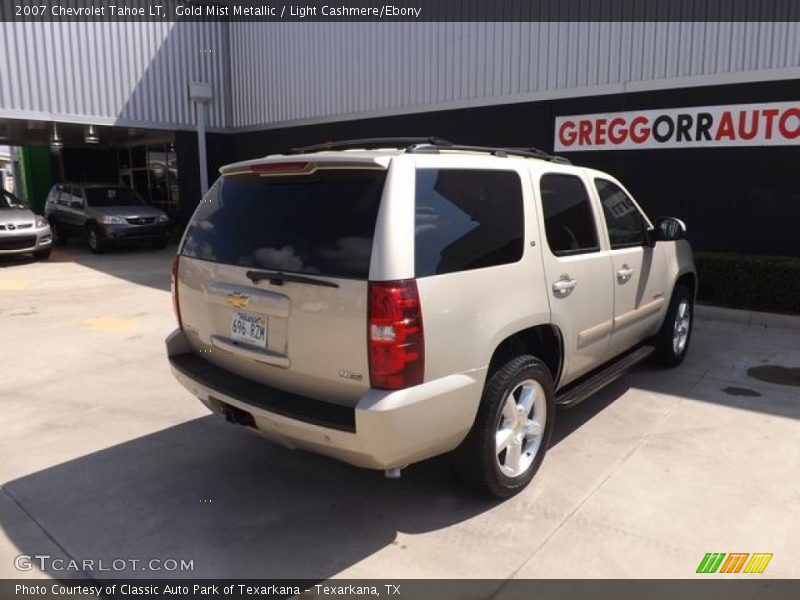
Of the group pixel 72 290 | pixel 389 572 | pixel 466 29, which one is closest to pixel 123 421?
pixel 389 572

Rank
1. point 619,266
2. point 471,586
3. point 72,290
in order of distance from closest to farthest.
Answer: point 471,586
point 619,266
point 72,290

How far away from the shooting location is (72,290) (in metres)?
10.5

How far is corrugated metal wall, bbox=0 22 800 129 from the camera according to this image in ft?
29.3

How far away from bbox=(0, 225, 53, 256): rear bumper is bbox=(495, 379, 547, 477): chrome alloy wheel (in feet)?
42.6

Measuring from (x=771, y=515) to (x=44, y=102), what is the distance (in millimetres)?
15170

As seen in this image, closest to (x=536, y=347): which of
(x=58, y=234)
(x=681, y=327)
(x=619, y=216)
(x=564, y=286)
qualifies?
(x=564, y=286)

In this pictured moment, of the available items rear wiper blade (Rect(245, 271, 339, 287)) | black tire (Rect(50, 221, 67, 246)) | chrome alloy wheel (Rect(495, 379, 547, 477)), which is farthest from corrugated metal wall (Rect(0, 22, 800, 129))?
rear wiper blade (Rect(245, 271, 339, 287))

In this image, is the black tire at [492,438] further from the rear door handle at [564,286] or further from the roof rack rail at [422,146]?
the roof rack rail at [422,146]

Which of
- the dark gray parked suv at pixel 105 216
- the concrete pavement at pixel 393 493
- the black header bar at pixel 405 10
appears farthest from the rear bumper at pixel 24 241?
the concrete pavement at pixel 393 493

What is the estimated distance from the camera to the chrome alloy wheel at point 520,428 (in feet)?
Result: 11.3

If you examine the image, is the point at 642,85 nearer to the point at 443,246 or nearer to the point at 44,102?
the point at 443,246

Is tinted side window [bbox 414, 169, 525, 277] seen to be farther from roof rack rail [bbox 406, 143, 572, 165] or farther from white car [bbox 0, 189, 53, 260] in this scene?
white car [bbox 0, 189, 53, 260]

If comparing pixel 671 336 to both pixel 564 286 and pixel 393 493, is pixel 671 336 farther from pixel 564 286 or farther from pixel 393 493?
pixel 393 493

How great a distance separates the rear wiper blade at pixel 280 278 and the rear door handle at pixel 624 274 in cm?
247
